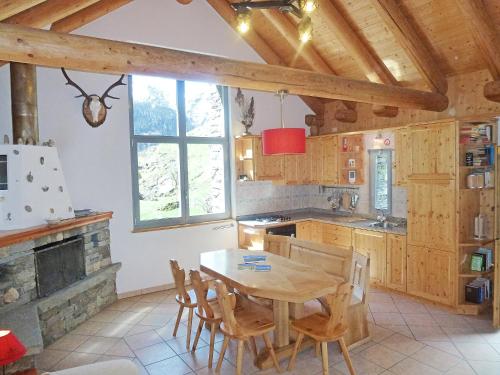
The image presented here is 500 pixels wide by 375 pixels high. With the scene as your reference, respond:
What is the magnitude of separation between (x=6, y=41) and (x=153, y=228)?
335 centimetres

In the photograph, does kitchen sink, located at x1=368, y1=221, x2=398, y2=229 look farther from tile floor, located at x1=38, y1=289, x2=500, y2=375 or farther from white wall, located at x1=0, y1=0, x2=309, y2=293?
white wall, located at x1=0, y1=0, x2=309, y2=293

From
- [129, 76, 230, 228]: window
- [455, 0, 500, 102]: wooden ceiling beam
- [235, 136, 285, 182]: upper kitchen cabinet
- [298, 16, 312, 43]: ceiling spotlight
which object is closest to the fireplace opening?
[129, 76, 230, 228]: window

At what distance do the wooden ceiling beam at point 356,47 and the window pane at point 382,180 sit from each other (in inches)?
26.6

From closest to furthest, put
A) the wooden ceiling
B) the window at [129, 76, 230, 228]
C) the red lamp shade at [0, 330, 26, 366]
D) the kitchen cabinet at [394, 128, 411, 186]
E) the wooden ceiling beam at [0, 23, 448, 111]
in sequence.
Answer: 1. the red lamp shade at [0, 330, 26, 366]
2. the wooden ceiling beam at [0, 23, 448, 111]
3. the wooden ceiling
4. the kitchen cabinet at [394, 128, 411, 186]
5. the window at [129, 76, 230, 228]

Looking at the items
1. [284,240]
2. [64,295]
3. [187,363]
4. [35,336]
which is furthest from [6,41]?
[284,240]

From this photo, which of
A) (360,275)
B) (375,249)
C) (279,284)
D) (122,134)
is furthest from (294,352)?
(122,134)

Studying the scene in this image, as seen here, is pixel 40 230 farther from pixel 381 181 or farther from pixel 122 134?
pixel 381 181

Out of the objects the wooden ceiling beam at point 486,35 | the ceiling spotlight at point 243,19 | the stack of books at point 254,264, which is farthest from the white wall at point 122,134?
the wooden ceiling beam at point 486,35

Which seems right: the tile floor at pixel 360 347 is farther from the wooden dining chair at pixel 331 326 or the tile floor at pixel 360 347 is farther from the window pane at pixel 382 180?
the window pane at pixel 382 180

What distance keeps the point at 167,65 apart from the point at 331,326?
2.56 m

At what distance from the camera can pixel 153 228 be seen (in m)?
5.48

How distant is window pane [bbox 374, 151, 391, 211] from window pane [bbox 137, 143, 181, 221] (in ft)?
10.3

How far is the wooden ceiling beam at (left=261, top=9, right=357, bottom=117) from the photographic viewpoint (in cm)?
523

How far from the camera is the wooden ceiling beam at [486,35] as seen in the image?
392 centimetres
